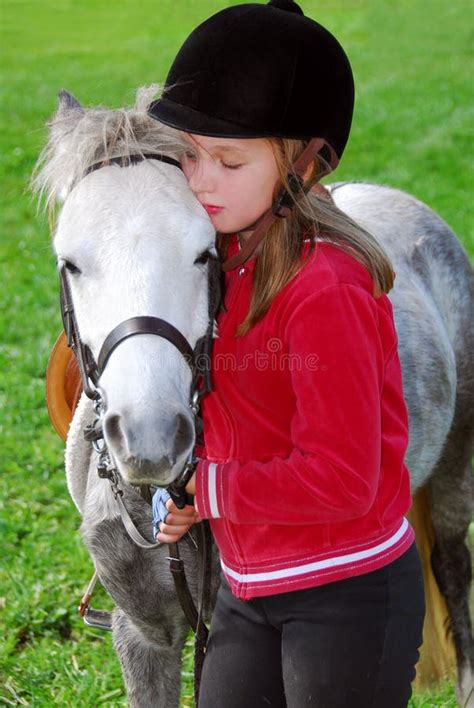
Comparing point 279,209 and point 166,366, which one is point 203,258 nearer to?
point 279,209

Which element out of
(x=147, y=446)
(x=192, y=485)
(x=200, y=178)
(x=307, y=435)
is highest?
(x=200, y=178)

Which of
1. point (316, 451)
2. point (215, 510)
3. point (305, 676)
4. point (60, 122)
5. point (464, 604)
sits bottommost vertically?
point (464, 604)

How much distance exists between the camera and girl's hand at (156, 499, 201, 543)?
2.13 metres

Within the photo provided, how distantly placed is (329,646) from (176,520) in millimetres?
426

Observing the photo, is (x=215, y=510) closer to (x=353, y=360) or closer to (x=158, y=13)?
(x=353, y=360)

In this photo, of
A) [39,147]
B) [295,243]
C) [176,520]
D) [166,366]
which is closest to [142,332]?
[166,366]

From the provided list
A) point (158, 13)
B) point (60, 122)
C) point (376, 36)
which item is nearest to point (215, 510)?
point (60, 122)

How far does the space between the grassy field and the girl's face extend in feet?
1.49

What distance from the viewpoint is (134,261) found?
74.4 inches

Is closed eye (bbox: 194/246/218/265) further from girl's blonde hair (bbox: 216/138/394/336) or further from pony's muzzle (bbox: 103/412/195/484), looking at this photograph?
pony's muzzle (bbox: 103/412/195/484)

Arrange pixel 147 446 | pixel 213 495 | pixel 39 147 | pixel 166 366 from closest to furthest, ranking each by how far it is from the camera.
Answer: pixel 147 446
pixel 166 366
pixel 213 495
pixel 39 147

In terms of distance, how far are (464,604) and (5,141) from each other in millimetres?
8571

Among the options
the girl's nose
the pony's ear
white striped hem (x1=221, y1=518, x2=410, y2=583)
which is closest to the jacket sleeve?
white striped hem (x1=221, y1=518, x2=410, y2=583)

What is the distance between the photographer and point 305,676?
6.55 feet
